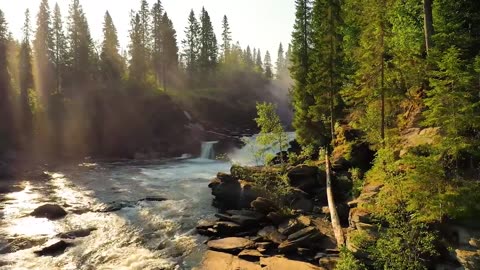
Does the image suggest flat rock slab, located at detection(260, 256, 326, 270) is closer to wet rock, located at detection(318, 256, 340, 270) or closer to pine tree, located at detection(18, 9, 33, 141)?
wet rock, located at detection(318, 256, 340, 270)

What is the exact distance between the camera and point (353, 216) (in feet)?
57.3

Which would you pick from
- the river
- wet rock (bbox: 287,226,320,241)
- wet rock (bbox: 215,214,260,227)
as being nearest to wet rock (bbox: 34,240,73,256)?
the river

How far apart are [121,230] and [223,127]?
180 feet

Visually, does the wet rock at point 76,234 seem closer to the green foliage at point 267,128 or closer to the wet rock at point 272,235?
the wet rock at point 272,235

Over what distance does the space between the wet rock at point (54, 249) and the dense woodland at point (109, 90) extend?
40.0m

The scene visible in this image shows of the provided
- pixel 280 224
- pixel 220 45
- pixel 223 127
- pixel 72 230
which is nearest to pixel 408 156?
pixel 280 224

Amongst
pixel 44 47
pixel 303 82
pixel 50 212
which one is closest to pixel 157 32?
pixel 44 47

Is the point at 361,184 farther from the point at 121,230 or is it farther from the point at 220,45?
the point at 220,45

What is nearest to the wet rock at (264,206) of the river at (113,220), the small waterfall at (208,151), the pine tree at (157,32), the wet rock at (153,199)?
the river at (113,220)

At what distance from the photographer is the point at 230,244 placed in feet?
65.2

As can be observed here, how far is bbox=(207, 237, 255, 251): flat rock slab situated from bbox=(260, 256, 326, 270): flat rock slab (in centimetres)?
208

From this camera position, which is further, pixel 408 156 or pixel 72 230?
pixel 72 230

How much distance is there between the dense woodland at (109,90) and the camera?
60.8 metres

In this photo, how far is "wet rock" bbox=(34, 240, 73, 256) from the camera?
66.1ft
